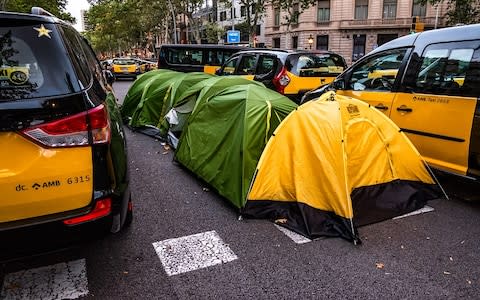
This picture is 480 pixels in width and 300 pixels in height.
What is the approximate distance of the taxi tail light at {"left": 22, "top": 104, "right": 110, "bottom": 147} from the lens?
2213mm

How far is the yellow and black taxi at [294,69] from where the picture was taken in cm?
781

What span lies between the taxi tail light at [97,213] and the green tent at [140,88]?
5.83 m

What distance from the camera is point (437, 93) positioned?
4.33 m

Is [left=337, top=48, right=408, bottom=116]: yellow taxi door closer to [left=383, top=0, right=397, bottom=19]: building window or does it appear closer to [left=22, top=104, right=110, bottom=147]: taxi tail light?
[left=22, top=104, right=110, bottom=147]: taxi tail light

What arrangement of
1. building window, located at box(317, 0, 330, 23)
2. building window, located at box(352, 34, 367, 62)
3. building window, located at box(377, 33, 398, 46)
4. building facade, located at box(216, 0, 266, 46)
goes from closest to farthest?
1. building window, located at box(377, 33, 398, 46)
2. building window, located at box(352, 34, 367, 62)
3. building window, located at box(317, 0, 330, 23)
4. building facade, located at box(216, 0, 266, 46)

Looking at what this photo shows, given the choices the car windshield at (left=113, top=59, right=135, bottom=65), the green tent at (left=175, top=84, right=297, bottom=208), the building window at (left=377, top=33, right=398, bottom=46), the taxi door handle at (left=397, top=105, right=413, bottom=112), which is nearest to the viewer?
the green tent at (left=175, top=84, right=297, bottom=208)

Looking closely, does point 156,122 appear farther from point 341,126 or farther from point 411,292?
point 411,292

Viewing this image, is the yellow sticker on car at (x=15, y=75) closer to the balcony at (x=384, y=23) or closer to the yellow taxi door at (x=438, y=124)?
the yellow taxi door at (x=438, y=124)

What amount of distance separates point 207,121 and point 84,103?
2.71 metres

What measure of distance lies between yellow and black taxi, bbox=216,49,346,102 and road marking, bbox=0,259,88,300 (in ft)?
18.4

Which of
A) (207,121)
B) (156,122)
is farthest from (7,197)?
(156,122)

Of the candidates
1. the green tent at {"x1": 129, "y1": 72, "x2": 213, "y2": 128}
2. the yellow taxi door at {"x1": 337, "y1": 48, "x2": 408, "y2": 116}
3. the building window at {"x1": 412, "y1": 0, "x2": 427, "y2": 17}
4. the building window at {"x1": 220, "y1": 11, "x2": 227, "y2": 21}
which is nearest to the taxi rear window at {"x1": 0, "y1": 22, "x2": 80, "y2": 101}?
the yellow taxi door at {"x1": 337, "y1": 48, "x2": 408, "y2": 116}

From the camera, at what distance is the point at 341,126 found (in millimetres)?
3746

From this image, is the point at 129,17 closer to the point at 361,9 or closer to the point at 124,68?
the point at 361,9
